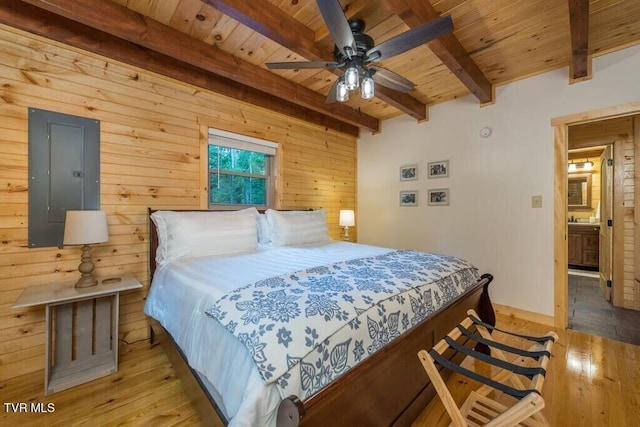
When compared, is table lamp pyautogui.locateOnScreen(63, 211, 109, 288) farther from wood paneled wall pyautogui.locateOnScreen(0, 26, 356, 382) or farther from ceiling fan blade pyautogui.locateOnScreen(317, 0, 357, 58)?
ceiling fan blade pyautogui.locateOnScreen(317, 0, 357, 58)

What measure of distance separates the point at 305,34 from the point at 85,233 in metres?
2.15

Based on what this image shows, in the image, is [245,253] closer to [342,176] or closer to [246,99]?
[246,99]

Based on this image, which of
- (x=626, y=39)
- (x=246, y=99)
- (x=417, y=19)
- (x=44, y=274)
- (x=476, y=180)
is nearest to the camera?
(x=417, y=19)

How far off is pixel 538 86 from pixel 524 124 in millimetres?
390

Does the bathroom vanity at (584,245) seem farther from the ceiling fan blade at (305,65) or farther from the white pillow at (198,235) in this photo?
the white pillow at (198,235)

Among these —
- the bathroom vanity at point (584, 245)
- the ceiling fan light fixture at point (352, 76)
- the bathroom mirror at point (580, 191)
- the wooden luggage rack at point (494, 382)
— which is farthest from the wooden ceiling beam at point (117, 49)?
the bathroom mirror at point (580, 191)

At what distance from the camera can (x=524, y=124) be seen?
2953 mm

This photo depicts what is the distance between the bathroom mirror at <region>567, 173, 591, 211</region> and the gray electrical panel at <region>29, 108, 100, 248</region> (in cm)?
761

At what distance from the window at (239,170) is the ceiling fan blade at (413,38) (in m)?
1.89

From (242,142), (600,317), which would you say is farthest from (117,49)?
(600,317)

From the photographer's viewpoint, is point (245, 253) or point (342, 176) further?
point (342, 176)

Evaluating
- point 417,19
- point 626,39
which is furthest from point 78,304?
point 626,39

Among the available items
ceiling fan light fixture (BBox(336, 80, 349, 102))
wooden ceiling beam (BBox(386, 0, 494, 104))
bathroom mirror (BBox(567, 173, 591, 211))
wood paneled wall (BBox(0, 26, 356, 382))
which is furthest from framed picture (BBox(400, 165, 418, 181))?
bathroom mirror (BBox(567, 173, 591, 211))

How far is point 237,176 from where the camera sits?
329cm
